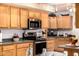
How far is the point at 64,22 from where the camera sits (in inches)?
299

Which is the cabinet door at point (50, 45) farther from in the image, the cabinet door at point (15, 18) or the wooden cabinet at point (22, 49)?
the cabinet door at point (15, 18)

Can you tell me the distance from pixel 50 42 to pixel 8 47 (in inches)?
102

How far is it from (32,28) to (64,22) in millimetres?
2501

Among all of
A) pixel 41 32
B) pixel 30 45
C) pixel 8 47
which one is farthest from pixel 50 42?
pixel 8 47

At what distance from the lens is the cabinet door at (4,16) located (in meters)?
4.47

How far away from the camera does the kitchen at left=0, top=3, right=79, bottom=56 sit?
454cm

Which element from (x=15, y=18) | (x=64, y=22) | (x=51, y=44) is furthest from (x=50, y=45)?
(x=15, y=18)

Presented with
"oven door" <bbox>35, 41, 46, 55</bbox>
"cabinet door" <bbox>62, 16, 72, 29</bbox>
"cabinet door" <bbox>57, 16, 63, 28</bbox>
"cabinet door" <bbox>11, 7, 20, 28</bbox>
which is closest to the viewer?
"cabinet door" <bbox>11, 7, 20, 28</bbox>

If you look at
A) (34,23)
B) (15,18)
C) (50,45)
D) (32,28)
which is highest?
(15,18)

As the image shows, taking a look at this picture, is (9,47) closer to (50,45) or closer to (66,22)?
(50,45)

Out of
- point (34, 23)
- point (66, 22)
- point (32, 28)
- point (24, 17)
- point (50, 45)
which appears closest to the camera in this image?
point (24, 17)

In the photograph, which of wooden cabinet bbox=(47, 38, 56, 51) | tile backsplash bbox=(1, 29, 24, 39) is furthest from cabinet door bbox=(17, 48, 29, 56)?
wooden cabinet bbox=(47, 38, 56, 51)

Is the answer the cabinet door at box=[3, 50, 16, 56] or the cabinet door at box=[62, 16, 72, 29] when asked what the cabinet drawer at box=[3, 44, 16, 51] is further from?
the cabinet door at box=[62, 16, 72, 29]

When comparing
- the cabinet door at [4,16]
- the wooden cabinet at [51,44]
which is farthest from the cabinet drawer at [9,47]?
the wooden cabinet at [51,44]
